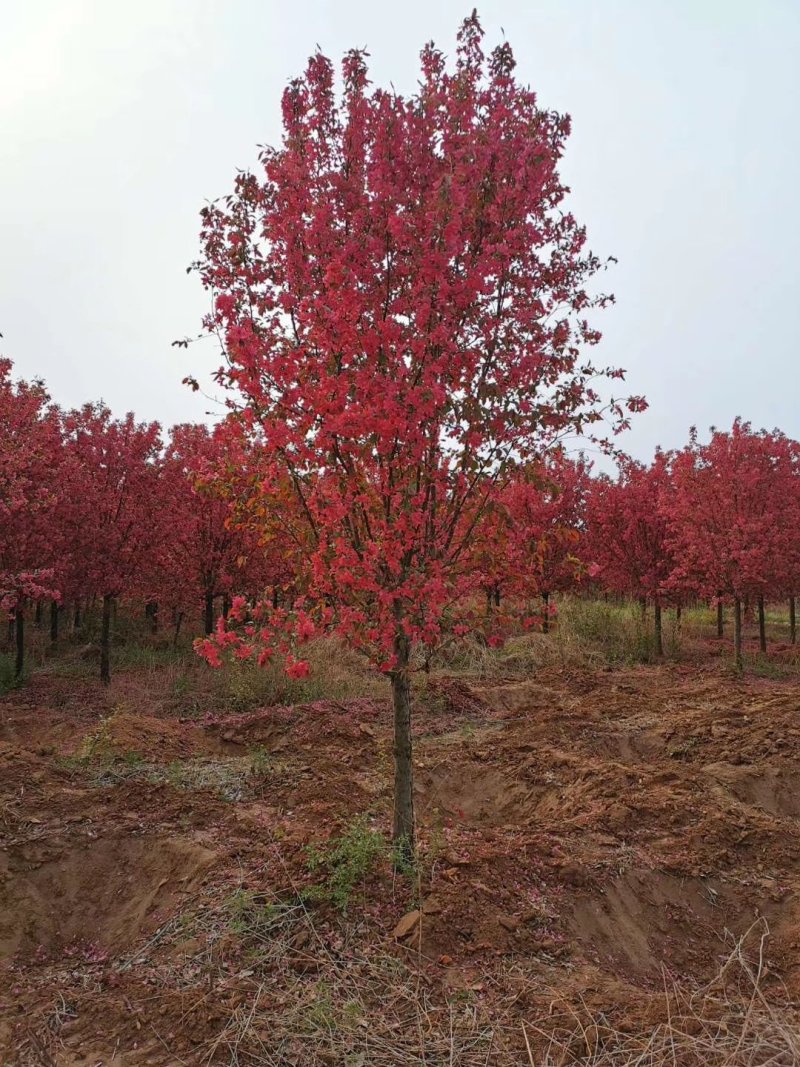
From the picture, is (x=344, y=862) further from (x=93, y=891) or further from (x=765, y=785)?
(x=765, y=785)

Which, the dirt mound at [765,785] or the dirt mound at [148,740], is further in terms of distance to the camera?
the dirt mound at [148,740]

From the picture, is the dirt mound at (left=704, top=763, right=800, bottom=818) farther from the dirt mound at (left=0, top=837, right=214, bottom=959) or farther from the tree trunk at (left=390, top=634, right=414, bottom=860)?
the dirt mound at (left=0, top=837, right=214, bottom=959)

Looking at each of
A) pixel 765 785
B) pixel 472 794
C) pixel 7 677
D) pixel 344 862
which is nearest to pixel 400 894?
pixel 344 862

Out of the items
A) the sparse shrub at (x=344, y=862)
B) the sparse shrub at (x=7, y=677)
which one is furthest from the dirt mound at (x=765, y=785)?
the sparse shrub at (x=7, y=677)

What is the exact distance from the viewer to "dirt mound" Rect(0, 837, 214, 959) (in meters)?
3.89

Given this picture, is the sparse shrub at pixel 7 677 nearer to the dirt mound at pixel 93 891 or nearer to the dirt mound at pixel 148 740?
the dirt mound at pixel 148 740

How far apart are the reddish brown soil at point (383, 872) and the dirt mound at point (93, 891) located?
1 centimetres

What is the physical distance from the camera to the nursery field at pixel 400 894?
9.18 ft

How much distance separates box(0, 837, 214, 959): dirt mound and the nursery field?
2cm

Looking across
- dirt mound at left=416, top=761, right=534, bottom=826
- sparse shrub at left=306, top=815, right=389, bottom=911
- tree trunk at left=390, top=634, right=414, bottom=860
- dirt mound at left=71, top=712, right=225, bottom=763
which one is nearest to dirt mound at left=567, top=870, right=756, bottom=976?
tree trunk at left=390, top=634, right=414, bottom=860

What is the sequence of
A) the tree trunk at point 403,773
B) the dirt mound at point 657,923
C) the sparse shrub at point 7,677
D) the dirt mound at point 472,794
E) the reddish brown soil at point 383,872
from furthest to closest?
the sparse shrub at point 7,677
the dirt mound at point 472,794
the tree trunk at point 403,773
the dirt mound at point 657,923
the reddish brown soil at point 383,872

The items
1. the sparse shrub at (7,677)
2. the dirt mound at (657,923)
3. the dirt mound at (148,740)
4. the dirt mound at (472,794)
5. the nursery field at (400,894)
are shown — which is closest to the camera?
the nursery field at (400,894)

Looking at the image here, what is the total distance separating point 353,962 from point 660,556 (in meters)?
14.4

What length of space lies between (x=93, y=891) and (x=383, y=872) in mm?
2021
